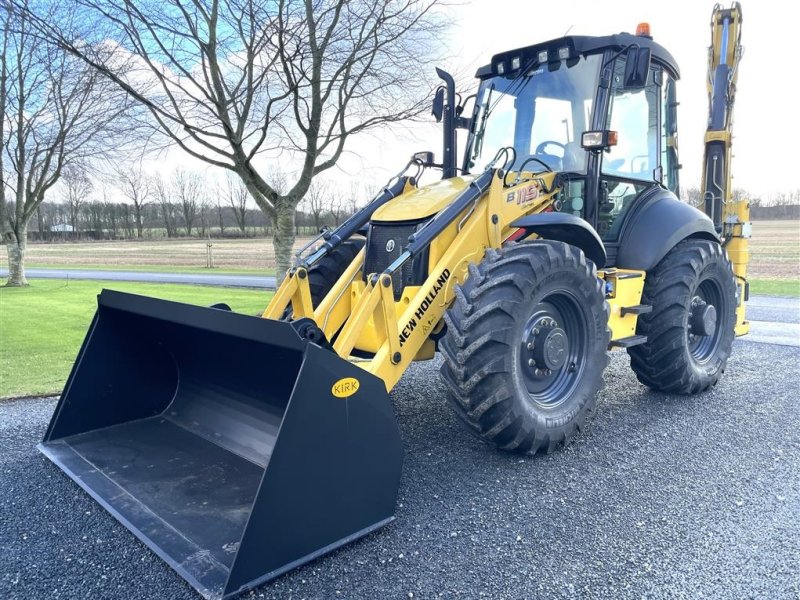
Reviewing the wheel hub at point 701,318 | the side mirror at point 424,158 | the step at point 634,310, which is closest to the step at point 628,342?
the step at point 634,310

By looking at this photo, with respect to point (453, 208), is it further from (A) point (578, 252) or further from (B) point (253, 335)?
(B) point (253, 335)

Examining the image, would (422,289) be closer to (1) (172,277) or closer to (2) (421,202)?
(2) (421,202)

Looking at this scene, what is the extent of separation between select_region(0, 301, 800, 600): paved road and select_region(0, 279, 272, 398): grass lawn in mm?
1679

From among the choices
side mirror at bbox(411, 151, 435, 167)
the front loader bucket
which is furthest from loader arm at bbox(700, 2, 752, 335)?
the front loader bucket

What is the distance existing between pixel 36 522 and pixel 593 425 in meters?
3.69

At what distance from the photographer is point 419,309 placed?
3.66 meters

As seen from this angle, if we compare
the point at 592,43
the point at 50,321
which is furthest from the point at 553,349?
the point at 50,321

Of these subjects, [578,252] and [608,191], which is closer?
[578,252]

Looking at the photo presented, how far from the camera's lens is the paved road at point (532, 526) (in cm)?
253

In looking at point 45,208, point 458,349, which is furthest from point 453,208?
point 45,208

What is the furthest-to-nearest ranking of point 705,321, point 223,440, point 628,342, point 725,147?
point 725,147 < point 705,321 < point 628,342 < point 223,440

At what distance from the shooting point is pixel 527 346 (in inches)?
151

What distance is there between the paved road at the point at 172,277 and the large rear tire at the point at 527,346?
1321 centimetres

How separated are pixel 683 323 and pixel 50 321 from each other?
936 cm
